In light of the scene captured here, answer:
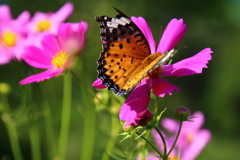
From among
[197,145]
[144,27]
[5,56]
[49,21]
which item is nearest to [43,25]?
[49,21]

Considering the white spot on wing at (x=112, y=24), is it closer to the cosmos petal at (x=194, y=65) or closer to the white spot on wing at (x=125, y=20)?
the white spot on wing at (x=125, y=20)

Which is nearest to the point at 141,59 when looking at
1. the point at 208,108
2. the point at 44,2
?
the point at 44,2

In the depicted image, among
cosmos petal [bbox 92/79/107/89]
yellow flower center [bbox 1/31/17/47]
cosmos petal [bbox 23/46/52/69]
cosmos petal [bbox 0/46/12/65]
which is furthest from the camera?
yellow flower center [bbox 1/31/17/47]

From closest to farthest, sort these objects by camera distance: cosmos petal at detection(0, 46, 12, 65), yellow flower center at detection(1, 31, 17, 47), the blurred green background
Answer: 1. cosmos petal at detection(0, 46, 12, 65)
2. yellow flower center at detection(1, 31, 17, 47)
3. the blurred green background

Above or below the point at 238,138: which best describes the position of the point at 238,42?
above

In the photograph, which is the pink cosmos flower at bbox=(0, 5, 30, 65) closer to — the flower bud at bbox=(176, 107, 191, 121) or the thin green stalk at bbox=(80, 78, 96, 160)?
the thin green stalk at bbox=(80, 78, 96, 160)

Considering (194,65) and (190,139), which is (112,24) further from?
(190,139)

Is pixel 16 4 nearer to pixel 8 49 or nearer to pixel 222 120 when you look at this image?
pixel 222 120

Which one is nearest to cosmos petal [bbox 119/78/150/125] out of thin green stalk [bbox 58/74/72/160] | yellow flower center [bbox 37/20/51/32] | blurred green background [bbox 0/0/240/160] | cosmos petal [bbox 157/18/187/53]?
cosmos petal [bbox 157/18/187/53]
